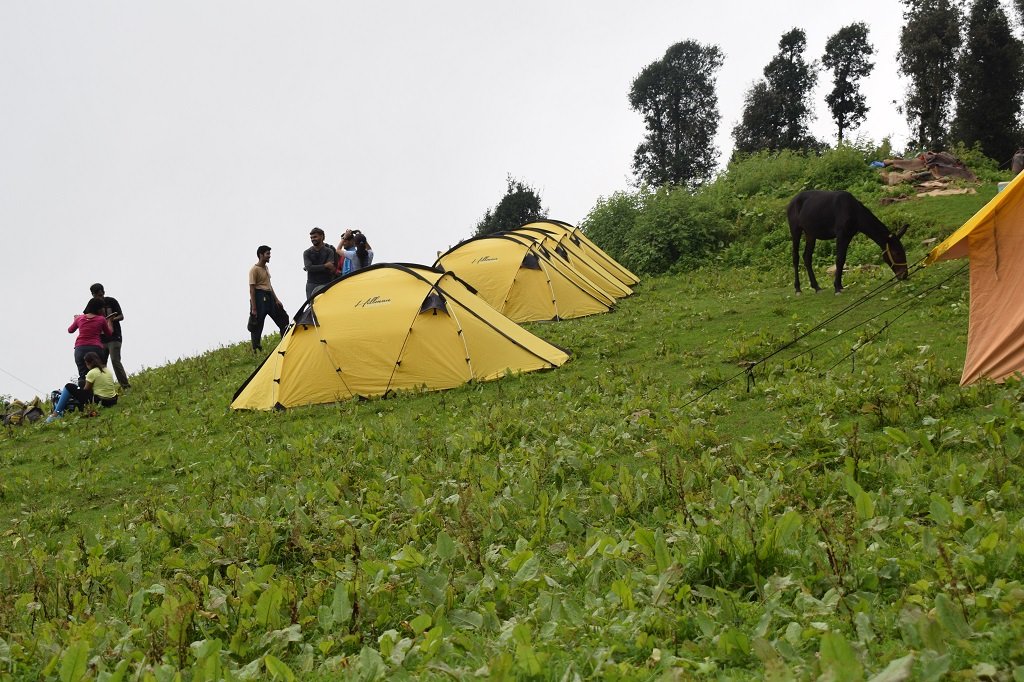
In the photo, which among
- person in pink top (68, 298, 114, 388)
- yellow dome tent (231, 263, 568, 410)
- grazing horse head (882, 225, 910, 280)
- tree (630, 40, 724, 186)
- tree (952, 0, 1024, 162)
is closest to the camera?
yellow dome tent (231, 263, 568, 410)

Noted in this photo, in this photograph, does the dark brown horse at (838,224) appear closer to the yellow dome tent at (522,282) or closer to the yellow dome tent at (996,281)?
the yellow dome tent at (522,282)

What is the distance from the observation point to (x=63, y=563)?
5.87 metres

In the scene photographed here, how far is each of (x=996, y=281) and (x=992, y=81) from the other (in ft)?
150

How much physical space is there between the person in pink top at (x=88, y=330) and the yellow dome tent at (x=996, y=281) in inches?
569

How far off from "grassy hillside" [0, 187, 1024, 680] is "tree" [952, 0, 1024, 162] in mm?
41878

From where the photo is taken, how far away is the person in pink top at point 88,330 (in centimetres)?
1623

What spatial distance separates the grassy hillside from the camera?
3.56 meters

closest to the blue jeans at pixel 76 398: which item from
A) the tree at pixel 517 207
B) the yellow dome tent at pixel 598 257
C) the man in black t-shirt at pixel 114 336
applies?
the man in black t-shirt at pixel 114 336

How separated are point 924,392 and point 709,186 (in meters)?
27.8

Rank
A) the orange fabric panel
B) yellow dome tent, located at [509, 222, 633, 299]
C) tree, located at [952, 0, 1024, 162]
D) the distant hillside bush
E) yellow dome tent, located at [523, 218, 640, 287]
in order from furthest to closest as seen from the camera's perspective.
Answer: tree, located at [952, 0, 1024, 162] → the distant hillside bush → yellow dome tent, located at [523, 218, 640, 287] → yellow dome tent, located at [509, 222, 633, 299] → the orange fabric panel

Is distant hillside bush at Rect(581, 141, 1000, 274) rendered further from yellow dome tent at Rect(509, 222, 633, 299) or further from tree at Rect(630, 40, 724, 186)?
tree at Rect(630, 40, 724, 186)

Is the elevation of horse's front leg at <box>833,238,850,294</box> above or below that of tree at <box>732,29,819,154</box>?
below

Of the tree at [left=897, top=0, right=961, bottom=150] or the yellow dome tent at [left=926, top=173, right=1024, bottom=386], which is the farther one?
the tree at [left=897, top=0, right=961, bottom=150]

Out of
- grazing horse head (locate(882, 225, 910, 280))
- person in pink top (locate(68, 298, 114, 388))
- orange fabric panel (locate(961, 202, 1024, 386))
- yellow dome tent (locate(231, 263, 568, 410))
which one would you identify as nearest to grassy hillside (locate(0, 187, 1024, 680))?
orange fabric panel (locate(961, 202, 1024, 386))
